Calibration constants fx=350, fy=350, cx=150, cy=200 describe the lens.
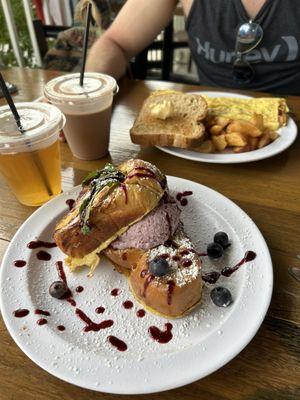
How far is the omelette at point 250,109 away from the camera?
1.40 m

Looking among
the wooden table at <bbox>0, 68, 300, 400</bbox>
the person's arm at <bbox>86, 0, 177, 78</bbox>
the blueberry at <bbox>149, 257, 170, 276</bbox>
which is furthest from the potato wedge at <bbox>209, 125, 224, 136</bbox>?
the person's arm at <bbox>86, 0, 177, 78</bbox>

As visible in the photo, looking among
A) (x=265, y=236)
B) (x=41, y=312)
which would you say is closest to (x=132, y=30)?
(x=265, y=236)

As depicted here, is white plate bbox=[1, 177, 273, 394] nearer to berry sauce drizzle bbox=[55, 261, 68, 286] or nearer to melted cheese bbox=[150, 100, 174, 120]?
berry sauce drizzle bbox=[55, 261, 68, 286]

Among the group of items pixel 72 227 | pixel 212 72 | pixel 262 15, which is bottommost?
pixel 212 72

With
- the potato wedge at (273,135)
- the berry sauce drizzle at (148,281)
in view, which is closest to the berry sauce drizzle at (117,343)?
the berry sauce drizzle at (148,281)

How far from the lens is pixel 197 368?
659 mm

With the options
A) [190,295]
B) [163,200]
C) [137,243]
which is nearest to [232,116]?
[163,200]

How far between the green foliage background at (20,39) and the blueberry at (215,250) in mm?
3423

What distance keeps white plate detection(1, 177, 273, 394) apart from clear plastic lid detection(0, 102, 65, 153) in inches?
8.4

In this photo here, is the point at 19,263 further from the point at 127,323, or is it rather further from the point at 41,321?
the point at 127,323

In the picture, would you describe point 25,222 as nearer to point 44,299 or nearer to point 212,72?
point 44,299

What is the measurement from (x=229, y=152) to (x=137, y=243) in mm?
602

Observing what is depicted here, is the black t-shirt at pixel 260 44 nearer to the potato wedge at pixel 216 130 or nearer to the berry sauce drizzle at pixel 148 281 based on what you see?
the potato wedge at pixel 216 130

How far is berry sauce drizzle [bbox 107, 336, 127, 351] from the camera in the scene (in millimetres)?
734
